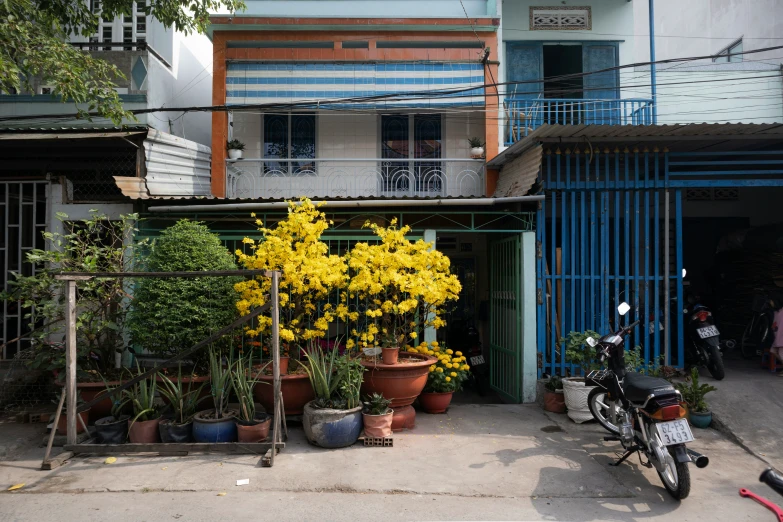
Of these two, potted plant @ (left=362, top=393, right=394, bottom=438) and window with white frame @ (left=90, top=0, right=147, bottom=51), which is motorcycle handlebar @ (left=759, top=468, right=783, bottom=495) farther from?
window with white frame @ (left=90, top=0, right=147, bottom=51)

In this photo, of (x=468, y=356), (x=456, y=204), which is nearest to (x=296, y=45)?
(x=456, y=204)

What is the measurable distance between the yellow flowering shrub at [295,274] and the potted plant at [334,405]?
551 mm

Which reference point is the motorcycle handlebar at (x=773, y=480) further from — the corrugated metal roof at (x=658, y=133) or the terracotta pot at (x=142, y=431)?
the terracotta pot at (x=142, y=431)

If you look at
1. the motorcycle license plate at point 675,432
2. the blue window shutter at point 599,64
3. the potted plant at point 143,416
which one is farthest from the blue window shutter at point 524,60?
the potted plant at point 143,416

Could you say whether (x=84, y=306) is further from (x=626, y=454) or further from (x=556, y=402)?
(x=626, y=454)

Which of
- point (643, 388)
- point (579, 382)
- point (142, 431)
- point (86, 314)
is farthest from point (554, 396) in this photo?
point (86, 314)

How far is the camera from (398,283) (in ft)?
21.0

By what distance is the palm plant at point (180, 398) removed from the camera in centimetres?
581

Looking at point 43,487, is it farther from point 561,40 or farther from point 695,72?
point 695,72

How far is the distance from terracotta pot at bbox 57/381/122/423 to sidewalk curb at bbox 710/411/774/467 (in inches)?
252

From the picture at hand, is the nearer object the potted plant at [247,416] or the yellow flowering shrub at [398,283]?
the potted plant at [247,416]

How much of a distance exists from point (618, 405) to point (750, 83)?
803 cm

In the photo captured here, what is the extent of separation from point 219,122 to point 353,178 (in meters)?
2.44

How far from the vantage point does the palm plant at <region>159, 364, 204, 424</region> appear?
19.1 feet
